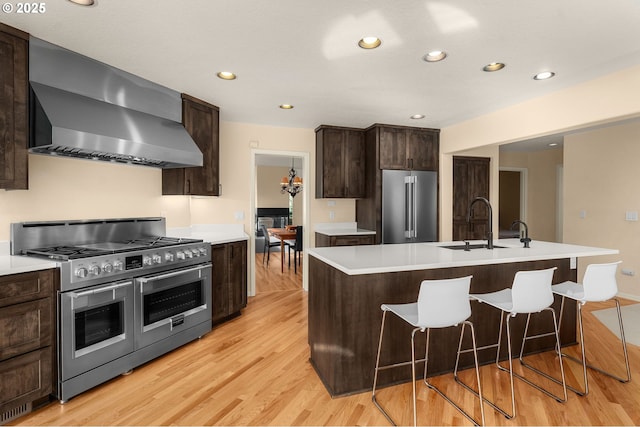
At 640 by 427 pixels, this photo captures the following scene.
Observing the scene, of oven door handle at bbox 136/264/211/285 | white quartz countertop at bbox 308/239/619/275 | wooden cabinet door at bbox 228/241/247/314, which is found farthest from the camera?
wooden cabinet door at bbox 228/241/247/314

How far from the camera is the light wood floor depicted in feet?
6.47

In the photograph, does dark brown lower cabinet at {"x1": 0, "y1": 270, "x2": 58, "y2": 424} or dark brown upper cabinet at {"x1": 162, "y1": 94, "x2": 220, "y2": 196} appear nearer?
dark brown lower cabinet at {"x1": 0, "y1": 270, "x2": 58, "y2": 424}

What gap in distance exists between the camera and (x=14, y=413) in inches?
77.7

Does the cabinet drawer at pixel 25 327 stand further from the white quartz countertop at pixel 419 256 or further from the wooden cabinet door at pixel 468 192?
the wooden cabinet door at pixel 468 192

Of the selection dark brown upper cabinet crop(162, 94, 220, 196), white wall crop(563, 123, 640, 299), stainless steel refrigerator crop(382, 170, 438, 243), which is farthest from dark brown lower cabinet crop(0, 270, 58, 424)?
white wall crop(563, 123, 640, 299)

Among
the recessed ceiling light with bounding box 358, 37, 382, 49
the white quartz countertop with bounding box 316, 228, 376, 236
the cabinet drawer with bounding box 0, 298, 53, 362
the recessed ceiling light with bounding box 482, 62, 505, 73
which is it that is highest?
the recessed ceiling light with bounding box 482, 62, 505, 73

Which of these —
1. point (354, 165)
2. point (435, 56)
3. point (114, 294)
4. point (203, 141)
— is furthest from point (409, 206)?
point (114, 294)

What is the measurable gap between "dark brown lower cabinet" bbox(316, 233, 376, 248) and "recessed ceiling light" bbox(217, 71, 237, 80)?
7.61 ft

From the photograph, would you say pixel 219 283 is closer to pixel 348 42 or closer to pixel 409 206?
pixel 348 42

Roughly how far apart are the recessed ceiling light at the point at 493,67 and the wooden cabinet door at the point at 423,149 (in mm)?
1974

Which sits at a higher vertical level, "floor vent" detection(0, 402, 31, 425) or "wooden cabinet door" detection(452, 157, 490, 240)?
"wooden cabinet door" detection(452, 157, 490, 240)

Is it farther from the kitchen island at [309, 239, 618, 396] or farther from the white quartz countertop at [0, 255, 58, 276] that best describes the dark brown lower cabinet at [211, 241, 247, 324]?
the white quartz countertop at [0, 255, 58, 276]

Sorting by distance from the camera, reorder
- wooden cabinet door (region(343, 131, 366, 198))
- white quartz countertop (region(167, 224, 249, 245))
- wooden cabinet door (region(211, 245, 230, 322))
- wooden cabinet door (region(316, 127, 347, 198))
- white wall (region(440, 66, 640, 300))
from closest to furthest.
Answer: white wall (region(440, 66, 640, 300)), wooden cabinet door (region(211, 245, 230, 322)), white quartz countertop (region(167, 224, 249, 245)), wooden cabinet door (region(316, 127, 347, 198)), wooden cabinet door (region(343, 131, 366, 198))

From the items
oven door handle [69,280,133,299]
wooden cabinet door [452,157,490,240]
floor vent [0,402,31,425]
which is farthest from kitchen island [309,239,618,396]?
wooden cabinet door [452,157,490,240]
